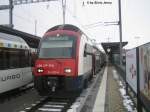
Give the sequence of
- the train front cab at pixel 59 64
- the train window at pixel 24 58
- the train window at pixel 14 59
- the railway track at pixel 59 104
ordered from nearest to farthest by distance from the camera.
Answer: the railway track at pixel 59 104, the train front cab at pixel 59 64, the train window at pixel 14 59, the train window at pixel 24 58

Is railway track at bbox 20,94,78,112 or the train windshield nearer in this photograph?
railway track at bbox 20,94,78,112

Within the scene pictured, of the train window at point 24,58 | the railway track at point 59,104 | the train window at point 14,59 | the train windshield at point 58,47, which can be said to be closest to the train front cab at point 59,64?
the train windshield at point 58,47

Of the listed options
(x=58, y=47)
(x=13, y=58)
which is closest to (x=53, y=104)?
(x=58, y=47)

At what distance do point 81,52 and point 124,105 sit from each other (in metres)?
3.19

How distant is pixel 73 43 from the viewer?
12.1 m

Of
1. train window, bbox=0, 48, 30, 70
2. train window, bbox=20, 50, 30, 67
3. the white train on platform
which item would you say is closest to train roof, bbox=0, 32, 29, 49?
the white train on platform

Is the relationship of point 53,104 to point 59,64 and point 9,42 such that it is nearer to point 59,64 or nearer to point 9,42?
point 59,64

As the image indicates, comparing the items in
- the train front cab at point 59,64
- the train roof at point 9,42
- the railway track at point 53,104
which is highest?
the train roof at point 9,42

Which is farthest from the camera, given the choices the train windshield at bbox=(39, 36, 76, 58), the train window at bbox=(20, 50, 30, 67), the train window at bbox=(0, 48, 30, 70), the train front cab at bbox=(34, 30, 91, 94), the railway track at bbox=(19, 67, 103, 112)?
the train window at bbox=(20, 50, 30, 67)

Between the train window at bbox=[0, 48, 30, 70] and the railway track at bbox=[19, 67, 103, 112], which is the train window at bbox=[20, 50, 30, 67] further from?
the railway track at bbox=[19, 67, 103, 112]

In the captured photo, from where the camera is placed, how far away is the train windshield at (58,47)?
11.9 metres

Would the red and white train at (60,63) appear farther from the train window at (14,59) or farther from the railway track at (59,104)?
the train window at (14,59)

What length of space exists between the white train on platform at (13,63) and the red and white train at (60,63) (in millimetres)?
1133

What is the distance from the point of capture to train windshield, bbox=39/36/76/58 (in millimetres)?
11914
